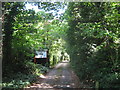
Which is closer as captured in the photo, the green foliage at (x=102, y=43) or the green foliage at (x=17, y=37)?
the green foliage at (x=102, y=43)

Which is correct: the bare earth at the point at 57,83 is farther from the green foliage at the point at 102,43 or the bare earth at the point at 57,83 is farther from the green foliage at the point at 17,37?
the green foliage at the point at 102,43

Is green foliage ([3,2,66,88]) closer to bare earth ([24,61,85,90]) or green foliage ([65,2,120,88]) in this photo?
bare earth ([24,61,85,90])

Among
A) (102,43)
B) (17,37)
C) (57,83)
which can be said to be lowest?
(57,83)

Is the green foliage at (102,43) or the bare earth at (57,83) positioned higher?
the green foliage at (102,43)

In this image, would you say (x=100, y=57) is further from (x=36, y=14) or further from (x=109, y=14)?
(x=36, y=14)

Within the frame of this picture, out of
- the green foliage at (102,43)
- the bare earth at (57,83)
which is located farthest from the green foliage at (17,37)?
the green foliage at (102,43)

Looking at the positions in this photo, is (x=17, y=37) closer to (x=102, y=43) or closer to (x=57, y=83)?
(x=57, y=83)

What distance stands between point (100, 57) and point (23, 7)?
12.8ft

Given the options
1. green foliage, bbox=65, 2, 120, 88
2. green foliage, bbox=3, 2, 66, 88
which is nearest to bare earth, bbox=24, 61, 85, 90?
green foliage, bbox=3, 2, 66, 88

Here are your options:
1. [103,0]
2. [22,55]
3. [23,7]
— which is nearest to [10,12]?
[23,7]

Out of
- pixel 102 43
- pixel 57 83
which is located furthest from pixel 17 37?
pixel 102 43

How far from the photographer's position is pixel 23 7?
6.00 m

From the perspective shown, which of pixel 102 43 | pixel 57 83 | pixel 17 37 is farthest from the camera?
pixel 17 37

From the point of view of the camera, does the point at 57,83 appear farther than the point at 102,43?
Yes
